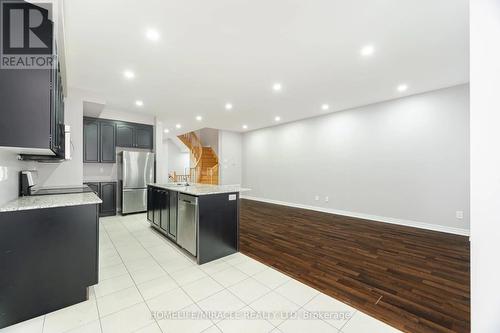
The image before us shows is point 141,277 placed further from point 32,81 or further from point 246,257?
point 32,81

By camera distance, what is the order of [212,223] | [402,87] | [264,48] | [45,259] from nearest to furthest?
[45,259], [264,48], [212,223], [402,87]

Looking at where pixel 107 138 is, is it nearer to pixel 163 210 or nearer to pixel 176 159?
pixel 163 210

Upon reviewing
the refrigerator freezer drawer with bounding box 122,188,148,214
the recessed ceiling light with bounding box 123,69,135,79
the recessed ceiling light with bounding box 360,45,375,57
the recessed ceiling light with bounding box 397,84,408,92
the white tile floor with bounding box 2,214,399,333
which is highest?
the recessed ceiling light with bounding box 123,69,135,79

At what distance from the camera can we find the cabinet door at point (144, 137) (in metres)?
5.89

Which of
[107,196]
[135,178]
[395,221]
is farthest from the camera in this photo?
[135,178]

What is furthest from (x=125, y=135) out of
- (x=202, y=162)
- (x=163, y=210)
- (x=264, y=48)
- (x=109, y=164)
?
(x=264, y=48)

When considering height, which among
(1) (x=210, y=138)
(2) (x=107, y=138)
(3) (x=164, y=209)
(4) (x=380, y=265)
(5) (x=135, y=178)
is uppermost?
(1) (x=210, y=138)

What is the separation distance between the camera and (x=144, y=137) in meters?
6.04

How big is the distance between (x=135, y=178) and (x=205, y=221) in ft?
12.1

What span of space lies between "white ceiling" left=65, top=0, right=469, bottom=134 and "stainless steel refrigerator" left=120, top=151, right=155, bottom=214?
1.54 m

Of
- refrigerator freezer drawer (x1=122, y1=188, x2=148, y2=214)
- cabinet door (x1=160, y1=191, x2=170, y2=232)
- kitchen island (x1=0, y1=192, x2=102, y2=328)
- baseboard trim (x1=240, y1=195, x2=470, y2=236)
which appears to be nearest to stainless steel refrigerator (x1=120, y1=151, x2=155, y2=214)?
refrigerator freezer drawer (x1=122, y1=188, x2=148, y2=214)

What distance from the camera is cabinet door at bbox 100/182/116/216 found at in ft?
17.5
